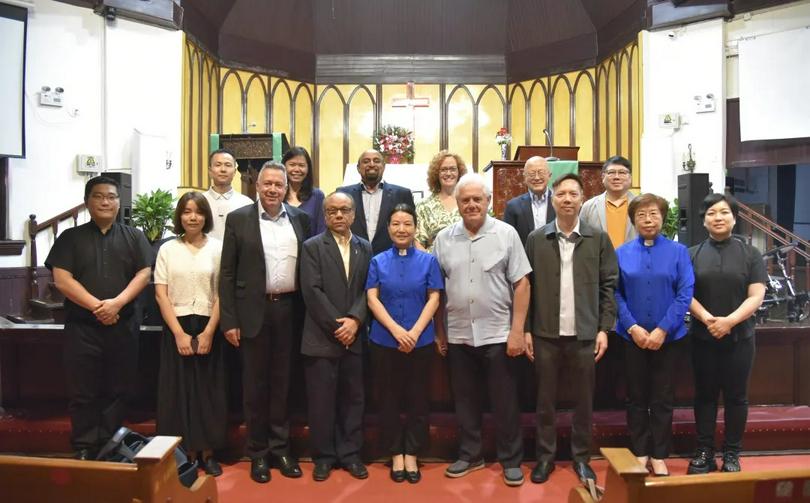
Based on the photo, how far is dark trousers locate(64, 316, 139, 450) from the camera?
3051 millimetres

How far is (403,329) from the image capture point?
300 centimetres

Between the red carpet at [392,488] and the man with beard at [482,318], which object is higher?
the man with beard at [482,318]

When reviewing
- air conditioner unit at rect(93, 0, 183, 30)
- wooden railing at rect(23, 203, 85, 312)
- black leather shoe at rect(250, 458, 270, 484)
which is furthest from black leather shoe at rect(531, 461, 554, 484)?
air conditioner unit at rect(93, 0, 183, 30)

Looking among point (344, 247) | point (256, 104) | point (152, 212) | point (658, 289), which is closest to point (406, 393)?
point (344, 247)

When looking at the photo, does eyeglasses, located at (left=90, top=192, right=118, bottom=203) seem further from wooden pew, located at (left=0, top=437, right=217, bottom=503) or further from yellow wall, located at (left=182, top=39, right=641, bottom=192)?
yellow wall, located at (left=182, top=39, right=641, bottom=192)

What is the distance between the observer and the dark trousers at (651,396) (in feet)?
9.77

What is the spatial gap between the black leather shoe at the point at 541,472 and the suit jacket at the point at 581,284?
0.63 m

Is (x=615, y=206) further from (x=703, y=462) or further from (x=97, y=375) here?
(x=97, y=375)

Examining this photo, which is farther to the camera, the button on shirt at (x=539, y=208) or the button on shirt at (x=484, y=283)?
the button on shirt at (x=539, y=208)

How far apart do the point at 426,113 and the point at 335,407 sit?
7.88 meters

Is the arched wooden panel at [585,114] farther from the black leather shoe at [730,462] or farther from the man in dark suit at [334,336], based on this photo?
the man in dark suit at [334,336]

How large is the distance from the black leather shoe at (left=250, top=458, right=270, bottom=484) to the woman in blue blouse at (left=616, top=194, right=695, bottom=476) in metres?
1.77

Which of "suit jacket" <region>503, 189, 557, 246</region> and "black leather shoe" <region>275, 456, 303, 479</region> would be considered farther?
"suit jacket" <region>503, 189, 557, 246</region>

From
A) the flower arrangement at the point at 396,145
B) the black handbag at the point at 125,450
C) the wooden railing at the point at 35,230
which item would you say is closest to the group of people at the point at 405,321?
the black handbag at the point at 125,450
